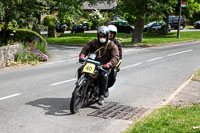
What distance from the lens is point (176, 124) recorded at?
603cm

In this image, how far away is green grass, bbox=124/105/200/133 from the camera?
572 centimetres

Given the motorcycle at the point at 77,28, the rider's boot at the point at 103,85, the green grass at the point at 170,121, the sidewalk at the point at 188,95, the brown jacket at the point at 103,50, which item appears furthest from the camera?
the motorcycle at the point at 77,28

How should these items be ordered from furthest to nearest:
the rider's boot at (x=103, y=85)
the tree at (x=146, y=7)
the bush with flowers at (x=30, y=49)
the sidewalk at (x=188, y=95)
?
Result: the tree at (x=146, y=7) → the bush with flowers at (x=30, y=49) → the sidewalk at (x=188, y=95) → the rider's boot at (x=103, y=85)

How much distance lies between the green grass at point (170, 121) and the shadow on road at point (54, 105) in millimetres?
1792

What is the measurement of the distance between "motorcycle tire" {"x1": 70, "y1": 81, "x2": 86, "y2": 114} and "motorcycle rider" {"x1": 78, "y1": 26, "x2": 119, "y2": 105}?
0.55m

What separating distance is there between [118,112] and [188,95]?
107 inches

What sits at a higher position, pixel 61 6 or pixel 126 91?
pixel 61 6

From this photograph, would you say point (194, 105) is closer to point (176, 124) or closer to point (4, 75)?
point (176, 124)

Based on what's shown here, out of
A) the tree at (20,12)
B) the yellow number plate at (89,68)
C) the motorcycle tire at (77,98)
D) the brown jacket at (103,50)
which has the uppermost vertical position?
the tree at (20,12)

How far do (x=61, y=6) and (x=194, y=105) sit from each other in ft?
54.6

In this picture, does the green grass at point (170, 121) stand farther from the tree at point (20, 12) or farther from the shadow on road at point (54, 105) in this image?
the tree at point (20, 12)

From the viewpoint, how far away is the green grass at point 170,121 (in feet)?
18.8

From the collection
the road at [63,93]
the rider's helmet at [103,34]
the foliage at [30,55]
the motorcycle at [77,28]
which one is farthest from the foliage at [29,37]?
the motorcycle at [77,28]

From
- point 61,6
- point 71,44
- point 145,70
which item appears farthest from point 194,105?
point 71,44
